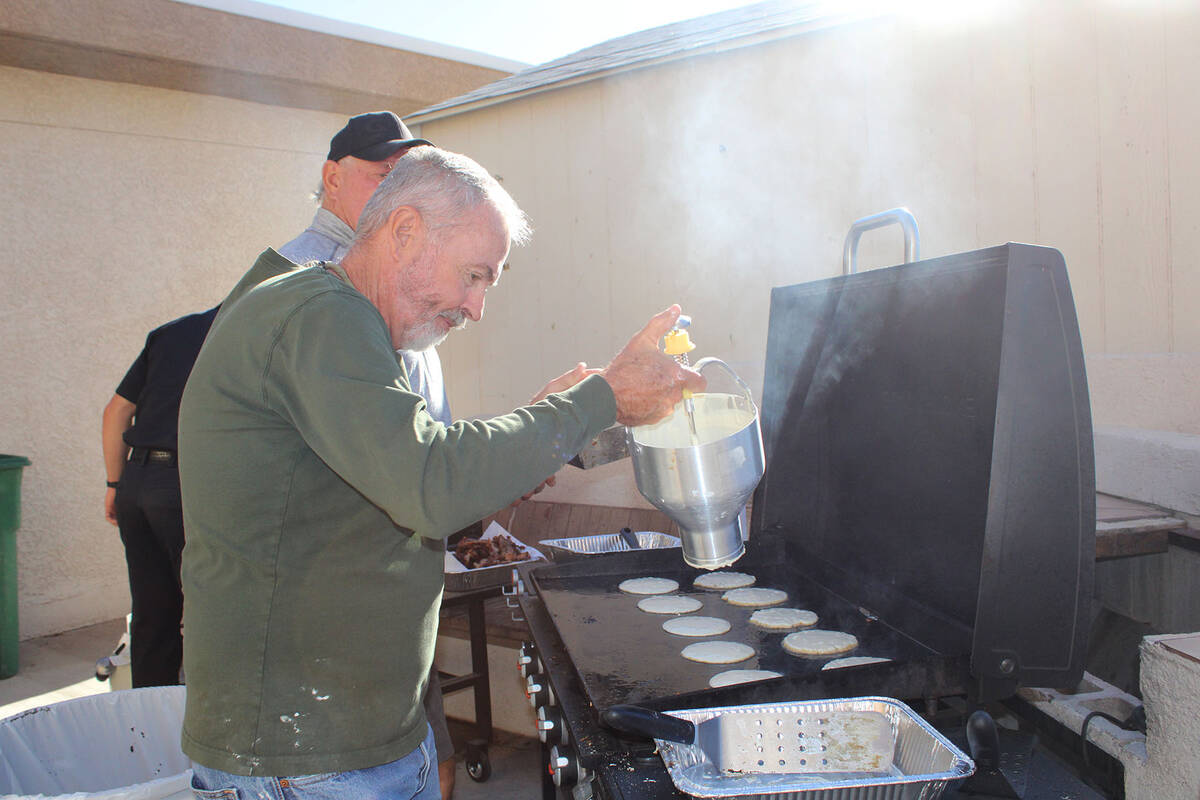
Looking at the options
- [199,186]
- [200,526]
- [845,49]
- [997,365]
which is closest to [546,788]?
[200,526]

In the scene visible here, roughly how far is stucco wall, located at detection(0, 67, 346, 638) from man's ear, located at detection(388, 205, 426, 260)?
5.55 meters

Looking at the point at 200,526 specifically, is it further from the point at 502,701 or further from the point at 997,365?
the point at 502,701

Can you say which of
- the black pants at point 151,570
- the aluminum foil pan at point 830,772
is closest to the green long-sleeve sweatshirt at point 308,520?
the aluminum foil pan at point 830,772

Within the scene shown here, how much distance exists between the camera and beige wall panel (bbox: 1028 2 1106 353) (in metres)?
3.34

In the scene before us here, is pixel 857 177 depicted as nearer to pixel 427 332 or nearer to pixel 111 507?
pixel 427 332

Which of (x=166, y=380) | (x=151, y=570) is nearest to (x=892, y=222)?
(x=166, y=380)

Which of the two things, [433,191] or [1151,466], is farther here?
[1151,466]

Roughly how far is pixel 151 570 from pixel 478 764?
1712 millimetres

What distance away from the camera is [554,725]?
1.80m

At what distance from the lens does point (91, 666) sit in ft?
16.8

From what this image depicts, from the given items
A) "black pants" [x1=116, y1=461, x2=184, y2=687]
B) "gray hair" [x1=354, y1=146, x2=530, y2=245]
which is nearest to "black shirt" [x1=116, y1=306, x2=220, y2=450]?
"black pants" [x1=116, y1=461, x2=184, y2=687]

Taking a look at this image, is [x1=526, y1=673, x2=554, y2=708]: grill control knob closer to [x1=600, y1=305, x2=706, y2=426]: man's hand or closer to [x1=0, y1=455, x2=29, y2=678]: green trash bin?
[x1=600, y1=305, x2=706, y2=426]: man's hand

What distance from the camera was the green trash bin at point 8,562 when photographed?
4973 mm

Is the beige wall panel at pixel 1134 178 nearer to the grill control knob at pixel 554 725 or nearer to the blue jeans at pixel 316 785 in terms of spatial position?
the grill control knob at pixel 554 725
